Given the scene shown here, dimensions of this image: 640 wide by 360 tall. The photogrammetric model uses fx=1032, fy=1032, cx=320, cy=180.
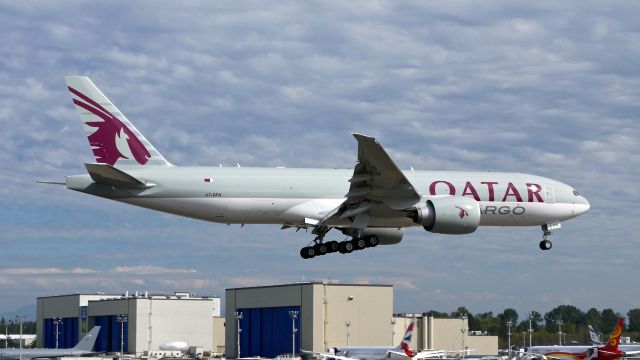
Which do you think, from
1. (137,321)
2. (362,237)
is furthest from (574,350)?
(137,321)

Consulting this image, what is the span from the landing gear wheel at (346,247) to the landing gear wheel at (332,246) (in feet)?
0.90

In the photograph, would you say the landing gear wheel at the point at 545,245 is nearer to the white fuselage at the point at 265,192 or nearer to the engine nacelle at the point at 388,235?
the white fuselage at the point at 265,192

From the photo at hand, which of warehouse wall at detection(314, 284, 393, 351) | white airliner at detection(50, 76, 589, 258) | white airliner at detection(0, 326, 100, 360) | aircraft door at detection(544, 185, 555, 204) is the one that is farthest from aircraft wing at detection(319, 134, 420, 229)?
white airliner at detection(0, 326, 100, 360)

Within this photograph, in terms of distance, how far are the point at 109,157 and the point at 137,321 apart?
81900mm

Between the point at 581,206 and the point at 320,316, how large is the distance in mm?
55381

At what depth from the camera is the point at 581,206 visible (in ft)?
190

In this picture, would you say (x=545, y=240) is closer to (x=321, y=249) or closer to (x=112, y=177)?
(x=321, y=249)

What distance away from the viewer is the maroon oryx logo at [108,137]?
168 ft

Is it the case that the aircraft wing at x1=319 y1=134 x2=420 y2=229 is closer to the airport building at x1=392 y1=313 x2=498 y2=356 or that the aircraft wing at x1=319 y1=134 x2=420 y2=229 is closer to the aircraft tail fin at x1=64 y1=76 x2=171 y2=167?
the aircraft tail fin at x1=64 y1=76 x2=171 y2=167

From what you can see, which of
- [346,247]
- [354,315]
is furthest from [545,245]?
[354,315]

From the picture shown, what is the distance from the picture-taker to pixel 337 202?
51.8 meters

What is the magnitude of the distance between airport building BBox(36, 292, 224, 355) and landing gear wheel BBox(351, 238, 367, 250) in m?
74.0

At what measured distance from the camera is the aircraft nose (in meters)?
57.4

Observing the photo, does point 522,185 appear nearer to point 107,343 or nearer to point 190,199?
point 190,199
